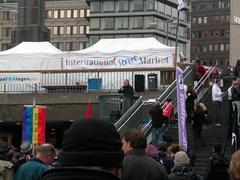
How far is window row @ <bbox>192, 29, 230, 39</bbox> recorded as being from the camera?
164250 millimetres

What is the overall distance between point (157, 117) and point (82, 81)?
13238 mm

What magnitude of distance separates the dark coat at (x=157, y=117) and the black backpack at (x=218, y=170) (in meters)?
9.31

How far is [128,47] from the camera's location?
3297 centimetres

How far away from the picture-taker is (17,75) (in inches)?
1297

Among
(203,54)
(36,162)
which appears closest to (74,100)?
(36,162)

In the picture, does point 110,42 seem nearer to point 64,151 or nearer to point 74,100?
point 74,100

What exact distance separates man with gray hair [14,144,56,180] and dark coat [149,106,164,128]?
1180cm

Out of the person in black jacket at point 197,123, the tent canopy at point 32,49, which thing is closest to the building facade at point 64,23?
the tent canopy at point 32,49

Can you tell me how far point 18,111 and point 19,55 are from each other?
2872mm

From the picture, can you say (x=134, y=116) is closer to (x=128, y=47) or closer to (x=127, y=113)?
(x=127, y=113)

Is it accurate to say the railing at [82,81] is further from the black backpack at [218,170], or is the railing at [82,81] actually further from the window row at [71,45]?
the window row at [71,45]

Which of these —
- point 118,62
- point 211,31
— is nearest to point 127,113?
point 118,62

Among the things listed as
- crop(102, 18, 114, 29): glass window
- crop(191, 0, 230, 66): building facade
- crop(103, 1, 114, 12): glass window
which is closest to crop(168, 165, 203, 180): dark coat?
crop(102, 18, 114, 29): glass window

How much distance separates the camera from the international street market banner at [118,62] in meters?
30.6
